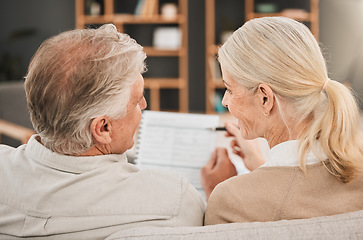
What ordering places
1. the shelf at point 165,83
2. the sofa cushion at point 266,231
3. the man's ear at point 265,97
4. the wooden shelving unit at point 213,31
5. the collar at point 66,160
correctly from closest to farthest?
the sofa cushion at point 266,231 < the collar at point 66,160 < the man's ear at point 265,97 < the wooden shelving unit at point 213,31 < the shelf at point 165,83

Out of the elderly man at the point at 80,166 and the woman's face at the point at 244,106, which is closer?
the elderly man at the point at 80,166

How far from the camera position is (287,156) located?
1.02 meters

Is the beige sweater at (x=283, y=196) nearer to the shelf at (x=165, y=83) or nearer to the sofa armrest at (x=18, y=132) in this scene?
the sofa armrest at (x=18, y=132)

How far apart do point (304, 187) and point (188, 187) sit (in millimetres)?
245

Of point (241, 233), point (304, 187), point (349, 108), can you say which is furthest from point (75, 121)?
point (349, 108)

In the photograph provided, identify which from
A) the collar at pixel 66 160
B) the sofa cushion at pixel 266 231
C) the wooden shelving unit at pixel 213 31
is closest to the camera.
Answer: the sofa cushion at pixel 266 231

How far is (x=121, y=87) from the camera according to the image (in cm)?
96

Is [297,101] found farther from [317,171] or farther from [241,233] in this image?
[241,233]

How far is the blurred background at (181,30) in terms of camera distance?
6.07 m

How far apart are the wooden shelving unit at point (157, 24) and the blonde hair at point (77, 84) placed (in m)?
5.15

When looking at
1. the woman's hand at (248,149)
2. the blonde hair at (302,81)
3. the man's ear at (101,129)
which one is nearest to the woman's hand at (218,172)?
the woman's hand at (248,149)

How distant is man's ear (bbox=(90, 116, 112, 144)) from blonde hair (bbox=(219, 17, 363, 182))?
1.16 feet

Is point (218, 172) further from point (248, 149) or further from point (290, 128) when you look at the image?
point (290, 128)

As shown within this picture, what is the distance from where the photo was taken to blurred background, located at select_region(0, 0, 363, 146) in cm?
607
